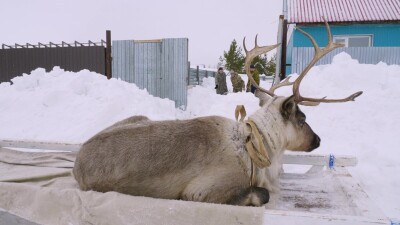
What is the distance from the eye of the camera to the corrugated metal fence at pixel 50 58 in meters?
11.8

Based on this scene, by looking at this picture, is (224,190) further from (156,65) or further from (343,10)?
(343,10)

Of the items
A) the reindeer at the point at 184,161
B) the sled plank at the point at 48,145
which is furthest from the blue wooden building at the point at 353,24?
the reindeer at the point at 184,161

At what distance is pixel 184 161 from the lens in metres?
2.40

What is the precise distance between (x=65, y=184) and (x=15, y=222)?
42 centimetres

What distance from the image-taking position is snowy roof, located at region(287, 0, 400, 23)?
465 inches

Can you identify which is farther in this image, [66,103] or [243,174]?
[66,103]

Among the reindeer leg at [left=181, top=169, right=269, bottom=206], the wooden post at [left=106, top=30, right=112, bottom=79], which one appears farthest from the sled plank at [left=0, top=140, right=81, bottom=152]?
the wooden post at [left=106, top=30, right=112, bottom=79]

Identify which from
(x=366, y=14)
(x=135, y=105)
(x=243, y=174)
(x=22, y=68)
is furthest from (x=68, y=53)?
(x=243, y=174)

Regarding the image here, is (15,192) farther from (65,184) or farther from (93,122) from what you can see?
(93,122)

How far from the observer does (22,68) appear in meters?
13.3

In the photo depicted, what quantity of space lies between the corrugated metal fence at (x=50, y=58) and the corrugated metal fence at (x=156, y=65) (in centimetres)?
102

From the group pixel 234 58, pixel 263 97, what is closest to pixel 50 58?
pixel 263 97

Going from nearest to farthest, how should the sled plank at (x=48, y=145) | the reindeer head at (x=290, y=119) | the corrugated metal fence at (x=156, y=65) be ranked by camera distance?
1. the reindeer head at (x=290, y=119)
2. the sled plank at (x=48, y=145)
3. the corrugated metal fence at (x=156, y=65)

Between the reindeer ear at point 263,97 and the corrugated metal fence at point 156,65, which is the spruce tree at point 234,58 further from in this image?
the reindeer ear at point 263,97
